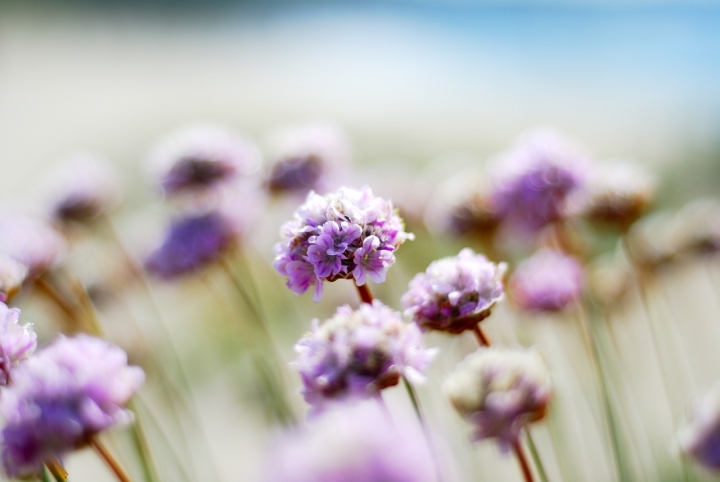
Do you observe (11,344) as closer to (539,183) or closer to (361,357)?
(361,357)

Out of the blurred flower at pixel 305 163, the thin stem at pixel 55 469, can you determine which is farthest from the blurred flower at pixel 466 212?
the thin stem at pixel 55 469

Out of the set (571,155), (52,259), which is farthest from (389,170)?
(52,259)

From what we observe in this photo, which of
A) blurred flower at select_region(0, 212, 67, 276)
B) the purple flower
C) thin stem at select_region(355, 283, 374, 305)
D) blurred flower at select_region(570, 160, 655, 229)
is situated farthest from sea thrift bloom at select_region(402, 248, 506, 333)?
blurred flower at select_region(0, 212, 67, 276)

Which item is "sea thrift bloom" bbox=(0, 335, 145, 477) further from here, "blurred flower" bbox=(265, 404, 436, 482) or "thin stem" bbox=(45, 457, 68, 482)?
"blurred flower" bbox=(265, 404, 436, 482)

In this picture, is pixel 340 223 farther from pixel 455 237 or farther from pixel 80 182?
pixel 80 182

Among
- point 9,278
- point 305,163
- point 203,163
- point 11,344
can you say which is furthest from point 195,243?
point 11,344

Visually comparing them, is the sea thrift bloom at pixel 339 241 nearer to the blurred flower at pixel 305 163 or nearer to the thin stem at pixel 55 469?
the thin stem at pixel 55 469

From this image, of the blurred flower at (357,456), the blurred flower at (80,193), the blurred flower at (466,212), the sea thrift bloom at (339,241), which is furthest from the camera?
the blurred flower at (80,193)
